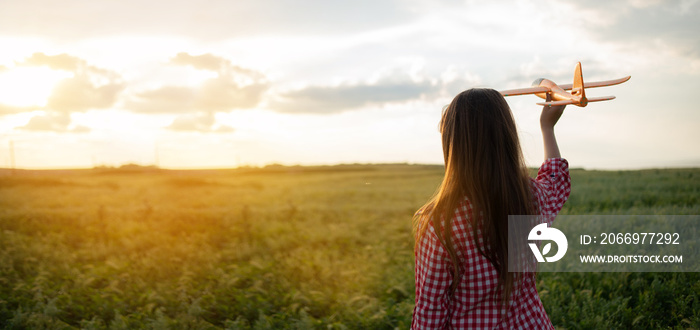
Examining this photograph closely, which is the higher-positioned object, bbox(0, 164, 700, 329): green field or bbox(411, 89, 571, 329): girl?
bbox(411, 89, 571, 329): girl

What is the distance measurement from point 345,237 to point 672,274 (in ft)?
23.2

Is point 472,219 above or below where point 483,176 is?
below

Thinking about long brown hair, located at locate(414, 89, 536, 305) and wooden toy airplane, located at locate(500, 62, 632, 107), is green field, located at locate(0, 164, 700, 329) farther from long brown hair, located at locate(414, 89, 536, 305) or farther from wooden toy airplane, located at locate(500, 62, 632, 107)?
wooden toy airplane, located at locate(500, 62, 632, 107)

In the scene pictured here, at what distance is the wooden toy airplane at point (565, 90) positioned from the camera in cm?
195

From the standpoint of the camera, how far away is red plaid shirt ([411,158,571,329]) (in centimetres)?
184

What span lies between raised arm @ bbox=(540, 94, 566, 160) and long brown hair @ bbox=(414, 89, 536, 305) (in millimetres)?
384

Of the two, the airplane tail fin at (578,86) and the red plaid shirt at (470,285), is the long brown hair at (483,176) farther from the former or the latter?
the airplane tail fin at (578,86)

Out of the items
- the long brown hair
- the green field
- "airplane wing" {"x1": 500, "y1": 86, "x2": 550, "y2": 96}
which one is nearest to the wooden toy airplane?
"airplane wing" {"x1": 500, "y1": 86, "x2": 550, "y2": 96}

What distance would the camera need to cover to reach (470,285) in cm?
195

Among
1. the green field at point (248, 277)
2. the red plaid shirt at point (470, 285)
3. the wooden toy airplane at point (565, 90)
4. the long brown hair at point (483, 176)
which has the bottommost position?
the green field at point (248, 277)

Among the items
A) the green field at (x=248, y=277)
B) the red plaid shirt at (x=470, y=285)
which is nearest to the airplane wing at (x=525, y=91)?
the red plaid shirt at (x=470, y=285)

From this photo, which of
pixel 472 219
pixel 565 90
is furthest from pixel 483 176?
pixel 565 90

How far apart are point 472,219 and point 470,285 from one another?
0.32 m

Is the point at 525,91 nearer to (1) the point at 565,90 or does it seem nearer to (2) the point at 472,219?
(1) the point at 565,90
